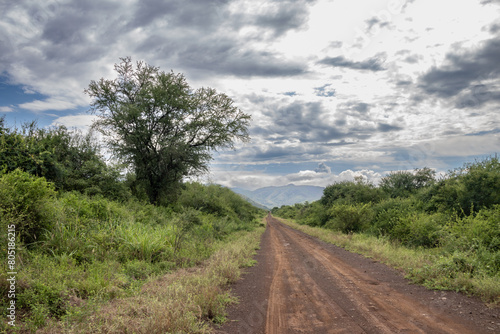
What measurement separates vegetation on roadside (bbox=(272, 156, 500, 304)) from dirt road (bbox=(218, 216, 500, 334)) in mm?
806

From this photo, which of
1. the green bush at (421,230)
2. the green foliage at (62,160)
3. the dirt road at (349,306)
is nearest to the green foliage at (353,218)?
the green bush at (421,230)

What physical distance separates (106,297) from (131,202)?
40.7 ft

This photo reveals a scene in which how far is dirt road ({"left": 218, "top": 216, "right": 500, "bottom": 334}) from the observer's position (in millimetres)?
4926

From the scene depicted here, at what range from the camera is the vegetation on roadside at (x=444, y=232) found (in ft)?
24.2

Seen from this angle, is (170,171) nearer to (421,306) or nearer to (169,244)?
(169,244)

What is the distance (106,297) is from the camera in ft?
18.8

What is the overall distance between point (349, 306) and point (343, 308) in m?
0.21

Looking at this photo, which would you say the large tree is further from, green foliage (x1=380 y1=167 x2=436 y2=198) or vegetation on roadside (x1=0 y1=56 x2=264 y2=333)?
green foliage (x1=380 y1=167 x2=436 y2=198)

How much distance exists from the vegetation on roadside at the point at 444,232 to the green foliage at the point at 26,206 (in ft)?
37.9

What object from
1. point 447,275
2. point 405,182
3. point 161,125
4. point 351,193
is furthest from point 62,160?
point 405,182

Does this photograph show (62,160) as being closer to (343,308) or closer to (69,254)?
(69,254)

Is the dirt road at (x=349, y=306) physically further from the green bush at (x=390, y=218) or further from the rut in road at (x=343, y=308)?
the green bush at (x=390, y=218)

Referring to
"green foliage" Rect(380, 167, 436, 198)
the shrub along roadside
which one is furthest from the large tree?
"green foliage" Rect(380, 167, 436, 198)

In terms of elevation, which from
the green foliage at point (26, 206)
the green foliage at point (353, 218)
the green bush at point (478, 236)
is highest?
the green foliage at point (26, 206)
